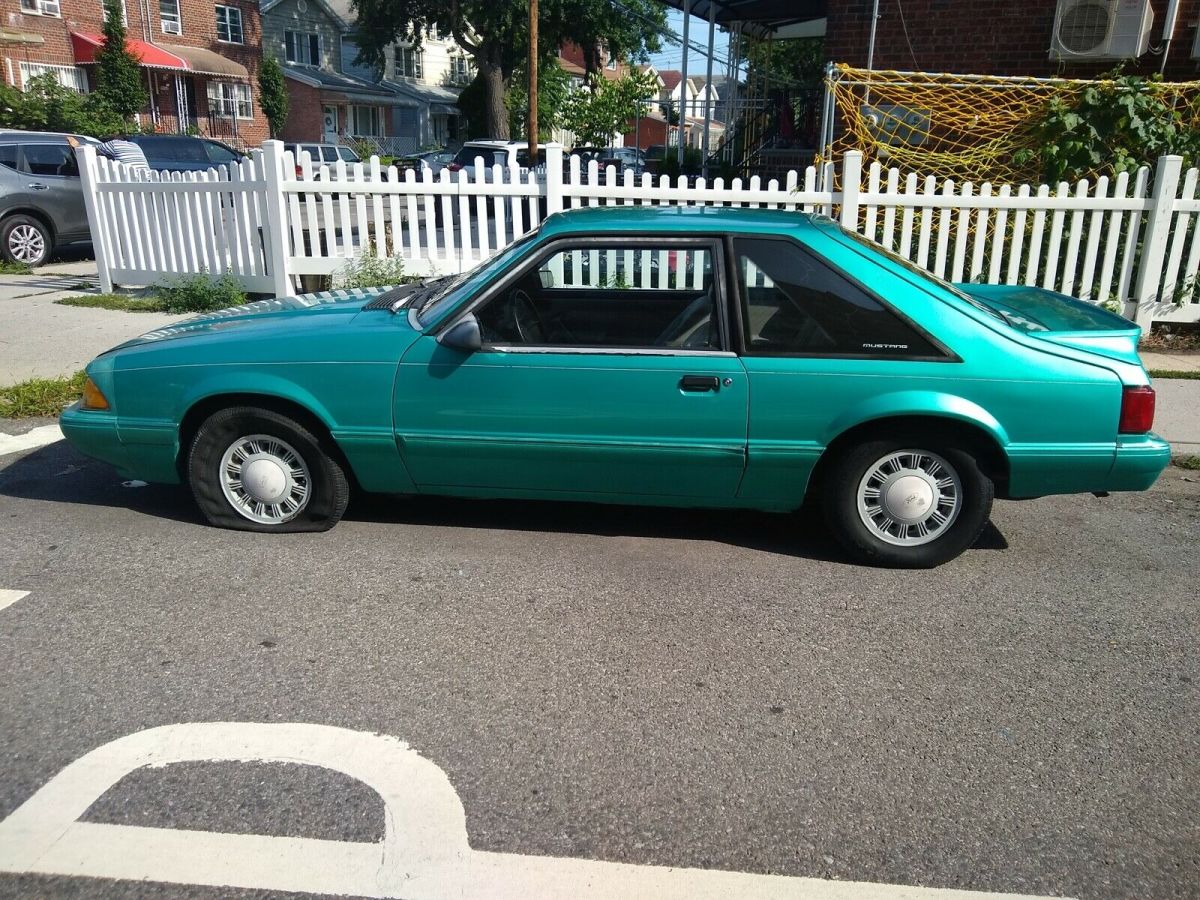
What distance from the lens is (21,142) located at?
1412 cm

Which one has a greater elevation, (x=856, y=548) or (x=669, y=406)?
(x=669, y=406)

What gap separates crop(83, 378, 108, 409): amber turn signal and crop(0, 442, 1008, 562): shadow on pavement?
63 cm

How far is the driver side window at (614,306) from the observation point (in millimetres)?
4461

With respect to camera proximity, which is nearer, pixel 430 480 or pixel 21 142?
pixel 430 480

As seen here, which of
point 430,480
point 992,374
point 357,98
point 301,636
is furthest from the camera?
point 357,98

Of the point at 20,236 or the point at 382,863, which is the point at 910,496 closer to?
the point at 382,863

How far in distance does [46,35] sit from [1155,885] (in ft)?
134

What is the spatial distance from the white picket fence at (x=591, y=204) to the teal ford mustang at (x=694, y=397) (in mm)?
4123

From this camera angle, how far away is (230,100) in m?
43.0

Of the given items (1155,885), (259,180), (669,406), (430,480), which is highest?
(259,180)

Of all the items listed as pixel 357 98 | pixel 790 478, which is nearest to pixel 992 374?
pixel 790 478

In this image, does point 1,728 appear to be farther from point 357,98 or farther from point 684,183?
point 357,98

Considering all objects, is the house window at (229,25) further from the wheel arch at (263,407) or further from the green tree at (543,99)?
the wheel arch at (263,407)

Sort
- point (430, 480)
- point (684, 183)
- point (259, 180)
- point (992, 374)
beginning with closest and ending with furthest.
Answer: point (992, 374) → point (430, 480) → point (684, 183) → point (259, 180)
